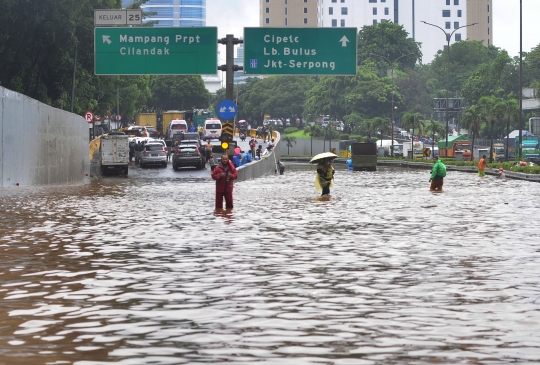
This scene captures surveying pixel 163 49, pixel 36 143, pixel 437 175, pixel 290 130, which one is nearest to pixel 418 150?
pixel 290 130

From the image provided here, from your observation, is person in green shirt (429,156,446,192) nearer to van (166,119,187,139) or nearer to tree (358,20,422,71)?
van (166,119,187,139)

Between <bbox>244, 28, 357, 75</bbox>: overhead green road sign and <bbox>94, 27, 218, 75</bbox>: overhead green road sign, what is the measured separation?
1663 mm

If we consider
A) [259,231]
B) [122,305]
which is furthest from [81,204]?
[122,305]

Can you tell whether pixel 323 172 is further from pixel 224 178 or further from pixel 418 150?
pixel 418 150

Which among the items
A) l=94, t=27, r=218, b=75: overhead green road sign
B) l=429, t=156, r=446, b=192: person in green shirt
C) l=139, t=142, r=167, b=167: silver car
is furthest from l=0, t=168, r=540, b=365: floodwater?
l=139, t=142, r=167, b=167: silver car

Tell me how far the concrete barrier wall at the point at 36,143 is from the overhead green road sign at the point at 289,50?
8783mm

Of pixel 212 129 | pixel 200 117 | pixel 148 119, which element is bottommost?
pixel 212 129

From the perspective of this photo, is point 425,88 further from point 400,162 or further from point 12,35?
point 12,35

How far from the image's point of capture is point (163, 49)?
43.2m

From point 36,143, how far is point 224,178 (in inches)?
651

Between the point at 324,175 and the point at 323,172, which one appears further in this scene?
the point at 324,175

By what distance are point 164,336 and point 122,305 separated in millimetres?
1776

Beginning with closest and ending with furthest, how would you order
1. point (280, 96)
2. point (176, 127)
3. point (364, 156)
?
point (364, 156) → point (176, 127) → point (280, 96)

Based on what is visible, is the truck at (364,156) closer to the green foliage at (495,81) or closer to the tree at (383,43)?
the green foliage at (495,81)
